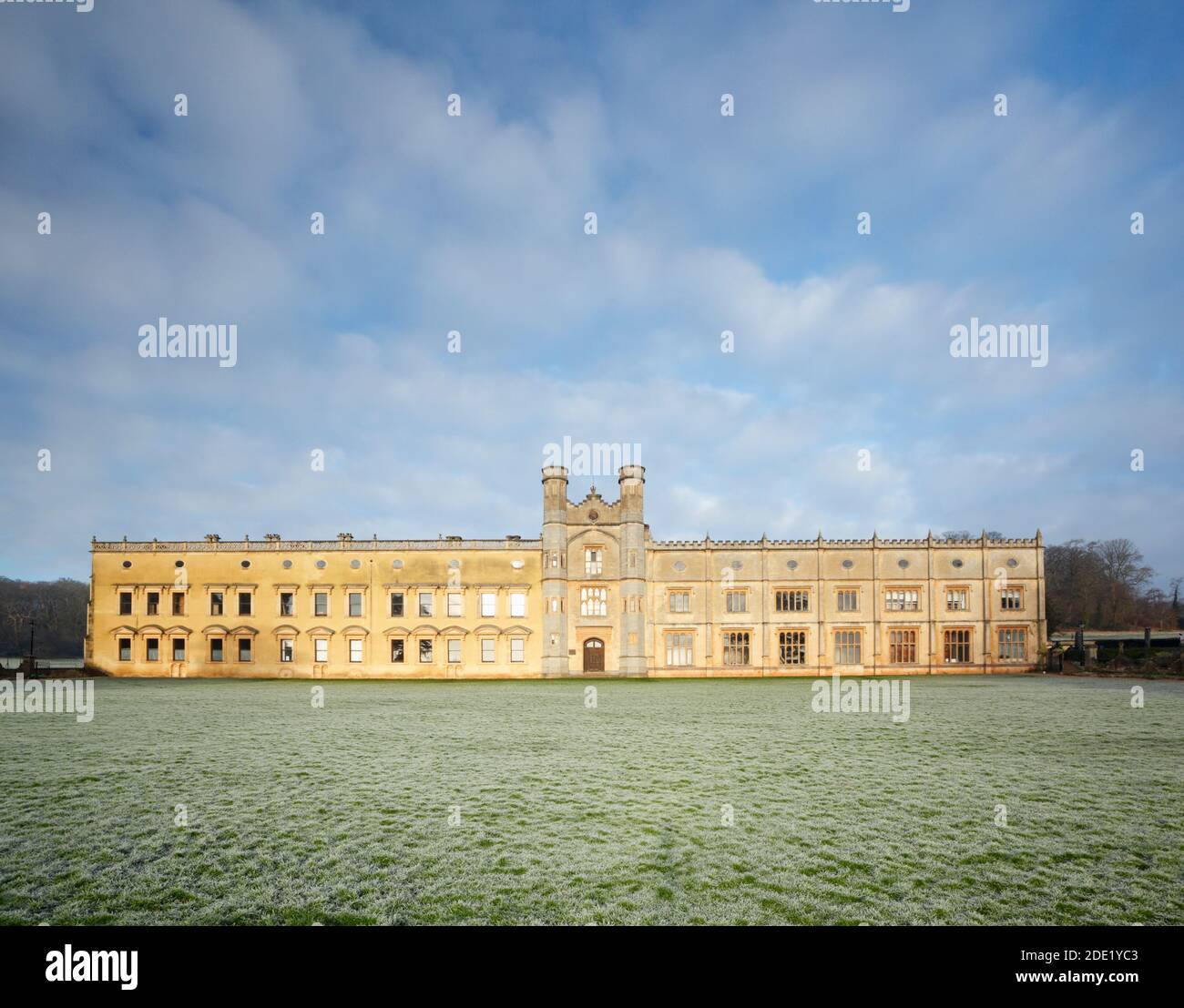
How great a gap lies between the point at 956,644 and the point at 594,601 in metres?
24.5

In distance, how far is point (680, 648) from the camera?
46.1m

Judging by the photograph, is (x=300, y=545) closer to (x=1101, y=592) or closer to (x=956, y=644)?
(x=956, y=644)

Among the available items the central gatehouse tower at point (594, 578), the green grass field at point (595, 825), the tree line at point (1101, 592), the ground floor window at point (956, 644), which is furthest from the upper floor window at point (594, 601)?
the tree line at point (1101, 592)

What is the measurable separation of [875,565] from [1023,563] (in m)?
9.92

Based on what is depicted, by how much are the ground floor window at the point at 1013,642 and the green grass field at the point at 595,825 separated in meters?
33.0

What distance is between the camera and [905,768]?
38.2ft

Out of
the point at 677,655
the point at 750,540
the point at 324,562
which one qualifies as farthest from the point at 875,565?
the point at 324,562

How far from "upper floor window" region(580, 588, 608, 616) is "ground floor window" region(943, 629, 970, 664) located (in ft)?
74.8

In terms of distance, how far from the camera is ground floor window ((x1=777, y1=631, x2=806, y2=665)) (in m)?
46.1

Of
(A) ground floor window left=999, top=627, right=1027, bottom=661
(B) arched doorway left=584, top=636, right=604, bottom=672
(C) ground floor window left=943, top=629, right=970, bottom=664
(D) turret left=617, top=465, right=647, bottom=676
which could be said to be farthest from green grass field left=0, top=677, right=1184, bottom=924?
(A) ground floor window left=999, top=627, right=1027, bottom=661

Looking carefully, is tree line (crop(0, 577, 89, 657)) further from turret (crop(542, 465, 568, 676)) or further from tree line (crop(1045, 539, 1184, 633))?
tree line (crop(1045, 539, 1184, 633))

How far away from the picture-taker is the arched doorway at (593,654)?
149 ft
